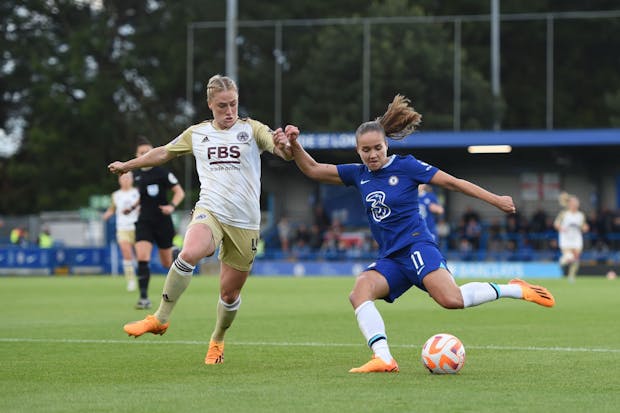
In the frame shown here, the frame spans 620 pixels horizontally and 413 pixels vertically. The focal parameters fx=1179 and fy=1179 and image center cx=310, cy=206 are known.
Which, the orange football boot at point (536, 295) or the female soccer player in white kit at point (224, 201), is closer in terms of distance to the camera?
the orange football boot at point (536, 295)

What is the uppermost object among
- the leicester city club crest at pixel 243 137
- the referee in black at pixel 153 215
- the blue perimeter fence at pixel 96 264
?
the leicester city club crest at pixel 243 137

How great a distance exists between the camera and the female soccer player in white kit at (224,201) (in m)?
9.41

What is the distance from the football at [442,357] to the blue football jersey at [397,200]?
0.81 m

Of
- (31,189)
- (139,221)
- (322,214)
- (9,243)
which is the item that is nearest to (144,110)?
(31,189)

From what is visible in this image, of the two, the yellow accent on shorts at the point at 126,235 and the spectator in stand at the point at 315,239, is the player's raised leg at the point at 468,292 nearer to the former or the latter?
the yellow accent on shorts at the point at 126,235

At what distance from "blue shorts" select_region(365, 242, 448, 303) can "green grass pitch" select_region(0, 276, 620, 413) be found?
658 millimetres

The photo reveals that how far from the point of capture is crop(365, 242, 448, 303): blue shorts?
8.80 meters

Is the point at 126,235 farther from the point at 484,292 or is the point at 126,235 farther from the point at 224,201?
the point at 484,292

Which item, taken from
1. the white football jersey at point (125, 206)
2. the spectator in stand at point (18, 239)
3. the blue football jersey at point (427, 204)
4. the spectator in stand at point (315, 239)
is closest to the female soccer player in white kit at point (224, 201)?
the white football jersey at point (125, 206)

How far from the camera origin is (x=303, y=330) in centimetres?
1316

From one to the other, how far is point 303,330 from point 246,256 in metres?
3.72

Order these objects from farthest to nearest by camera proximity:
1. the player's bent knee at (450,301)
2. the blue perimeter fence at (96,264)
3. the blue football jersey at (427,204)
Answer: the blue perimeter fence at (96,264) → the blue football jersey at (427,204) → the player's bent knee at (450,301)

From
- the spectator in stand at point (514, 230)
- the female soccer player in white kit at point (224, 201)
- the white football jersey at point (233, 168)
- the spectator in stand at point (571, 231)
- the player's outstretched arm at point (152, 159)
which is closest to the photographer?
the female soccer player in white kit at point (224, 201)

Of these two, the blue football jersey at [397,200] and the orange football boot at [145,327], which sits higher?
the blue football jersey at [397,200]
